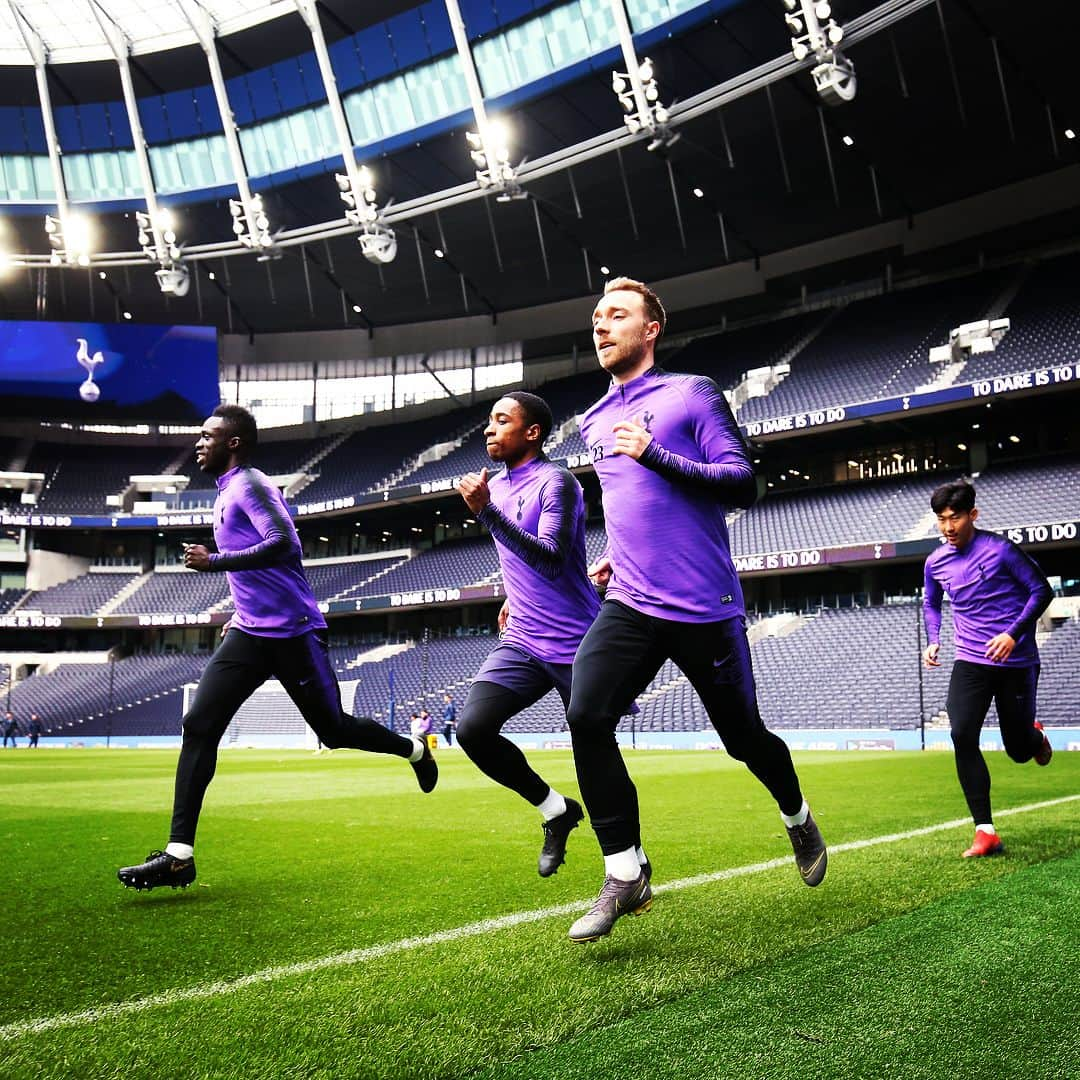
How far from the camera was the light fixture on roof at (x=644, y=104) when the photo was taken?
26.4 metres

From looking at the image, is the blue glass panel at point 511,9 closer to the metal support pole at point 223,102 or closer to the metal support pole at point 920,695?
the metal support pole at point 223,102

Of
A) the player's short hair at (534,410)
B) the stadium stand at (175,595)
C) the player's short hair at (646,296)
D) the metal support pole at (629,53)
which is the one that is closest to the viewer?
the player's short hair at (646,296)

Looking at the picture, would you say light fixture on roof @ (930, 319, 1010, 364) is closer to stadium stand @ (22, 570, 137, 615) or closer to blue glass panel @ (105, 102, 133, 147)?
blue glass panel @ (105, 102, 133, 147)

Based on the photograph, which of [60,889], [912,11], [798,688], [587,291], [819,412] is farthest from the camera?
[587,291]

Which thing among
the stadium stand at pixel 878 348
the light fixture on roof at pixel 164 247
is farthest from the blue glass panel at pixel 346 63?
the stadium stand at pixel 878 348

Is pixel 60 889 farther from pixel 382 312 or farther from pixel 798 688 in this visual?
pixel 382 312

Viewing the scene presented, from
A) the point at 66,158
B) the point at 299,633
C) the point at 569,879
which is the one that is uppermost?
the point at 66,158

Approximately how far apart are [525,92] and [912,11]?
11208 millimetres

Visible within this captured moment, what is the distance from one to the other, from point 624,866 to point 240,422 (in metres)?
3.14

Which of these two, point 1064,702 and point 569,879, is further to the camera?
point 1064,702

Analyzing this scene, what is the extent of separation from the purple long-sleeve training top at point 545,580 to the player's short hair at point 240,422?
1.43 meters

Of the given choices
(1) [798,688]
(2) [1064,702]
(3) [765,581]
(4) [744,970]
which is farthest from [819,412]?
(4) [744,970]

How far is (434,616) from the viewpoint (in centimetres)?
4528

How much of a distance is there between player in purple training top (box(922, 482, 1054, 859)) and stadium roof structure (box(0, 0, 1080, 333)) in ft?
72.1
